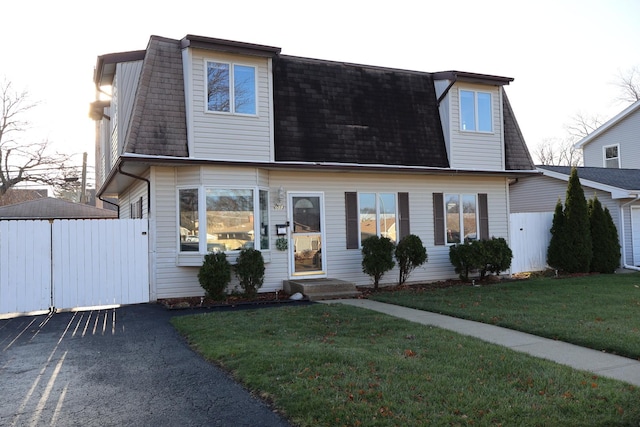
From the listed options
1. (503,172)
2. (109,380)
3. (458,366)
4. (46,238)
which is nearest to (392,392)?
(458,366)

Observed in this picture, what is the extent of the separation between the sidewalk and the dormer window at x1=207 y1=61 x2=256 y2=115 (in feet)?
18.7

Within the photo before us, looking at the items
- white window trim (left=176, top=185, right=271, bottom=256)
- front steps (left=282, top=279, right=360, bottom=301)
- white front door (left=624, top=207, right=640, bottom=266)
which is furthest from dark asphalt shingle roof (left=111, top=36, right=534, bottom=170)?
white front door (left=624, top=207, right=640, bottom=266)

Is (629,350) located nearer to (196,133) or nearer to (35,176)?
(196,133)

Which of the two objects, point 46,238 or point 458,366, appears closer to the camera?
point 458,366

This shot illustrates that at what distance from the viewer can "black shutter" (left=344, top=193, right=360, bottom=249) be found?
42.8ft

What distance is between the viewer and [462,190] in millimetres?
14570

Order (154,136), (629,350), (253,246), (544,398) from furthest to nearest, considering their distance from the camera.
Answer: (253,246)
(154,136)
(629,350)
(544,398)

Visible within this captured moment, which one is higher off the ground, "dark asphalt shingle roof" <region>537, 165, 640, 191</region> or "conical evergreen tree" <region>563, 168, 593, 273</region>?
"dark asphalt shingle roof" <region>537, 165, 640, 191</region>

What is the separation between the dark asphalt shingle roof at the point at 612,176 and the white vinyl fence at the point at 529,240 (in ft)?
9.84

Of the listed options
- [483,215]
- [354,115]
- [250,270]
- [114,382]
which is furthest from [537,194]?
[114,382]

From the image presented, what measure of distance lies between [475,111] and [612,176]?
27.6 ft

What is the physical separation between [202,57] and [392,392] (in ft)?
29.8

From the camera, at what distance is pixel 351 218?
1310cm

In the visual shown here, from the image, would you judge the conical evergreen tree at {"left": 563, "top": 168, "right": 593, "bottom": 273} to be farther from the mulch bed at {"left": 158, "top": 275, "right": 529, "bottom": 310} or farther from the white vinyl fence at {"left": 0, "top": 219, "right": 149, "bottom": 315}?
the white vinyl fence at {"left": 0, "top": 219, "right": 149, "bottom": 315}
